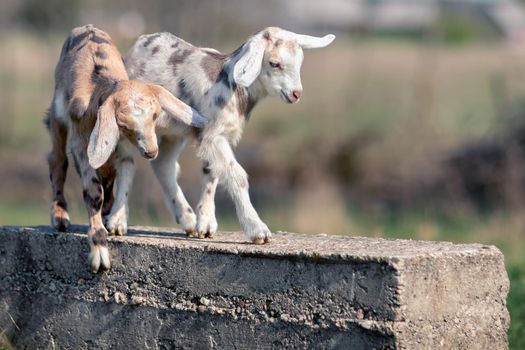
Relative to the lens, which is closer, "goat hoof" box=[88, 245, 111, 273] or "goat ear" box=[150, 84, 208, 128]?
"goat ear" box=[150, 84, 208, 128]

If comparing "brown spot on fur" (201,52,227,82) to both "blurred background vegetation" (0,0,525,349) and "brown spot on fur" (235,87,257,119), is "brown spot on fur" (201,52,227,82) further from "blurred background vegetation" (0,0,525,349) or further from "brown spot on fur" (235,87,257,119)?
"blurred background vegetation" (0,0,525,349)

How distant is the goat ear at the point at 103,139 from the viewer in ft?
17.7

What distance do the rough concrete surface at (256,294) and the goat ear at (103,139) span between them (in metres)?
0.64

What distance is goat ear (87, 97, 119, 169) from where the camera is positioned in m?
5.39

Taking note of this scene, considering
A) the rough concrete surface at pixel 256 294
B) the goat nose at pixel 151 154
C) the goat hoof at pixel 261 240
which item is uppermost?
the goat nose at pixel 151 154

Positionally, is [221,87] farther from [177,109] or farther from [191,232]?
[191,232]

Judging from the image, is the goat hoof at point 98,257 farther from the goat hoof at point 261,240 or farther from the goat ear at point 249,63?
the goat ear at point 249,63

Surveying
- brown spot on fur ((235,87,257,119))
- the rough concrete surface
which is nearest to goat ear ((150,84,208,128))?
brown spot on fur ((235,87,257,119))

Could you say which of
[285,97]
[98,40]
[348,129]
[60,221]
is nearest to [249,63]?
[285,97]

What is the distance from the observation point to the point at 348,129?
17641 mm

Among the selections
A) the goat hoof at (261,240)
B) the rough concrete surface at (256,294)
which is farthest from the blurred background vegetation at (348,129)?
the goat hoof at (261,240)

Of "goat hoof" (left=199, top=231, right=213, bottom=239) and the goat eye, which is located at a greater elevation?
the goat eye

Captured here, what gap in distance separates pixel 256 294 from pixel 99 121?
49.3 inches

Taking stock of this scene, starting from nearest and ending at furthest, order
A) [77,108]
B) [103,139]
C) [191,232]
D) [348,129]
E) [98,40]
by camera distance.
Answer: [103,139], [77,108], [191,232], [98,40], [348,129]
